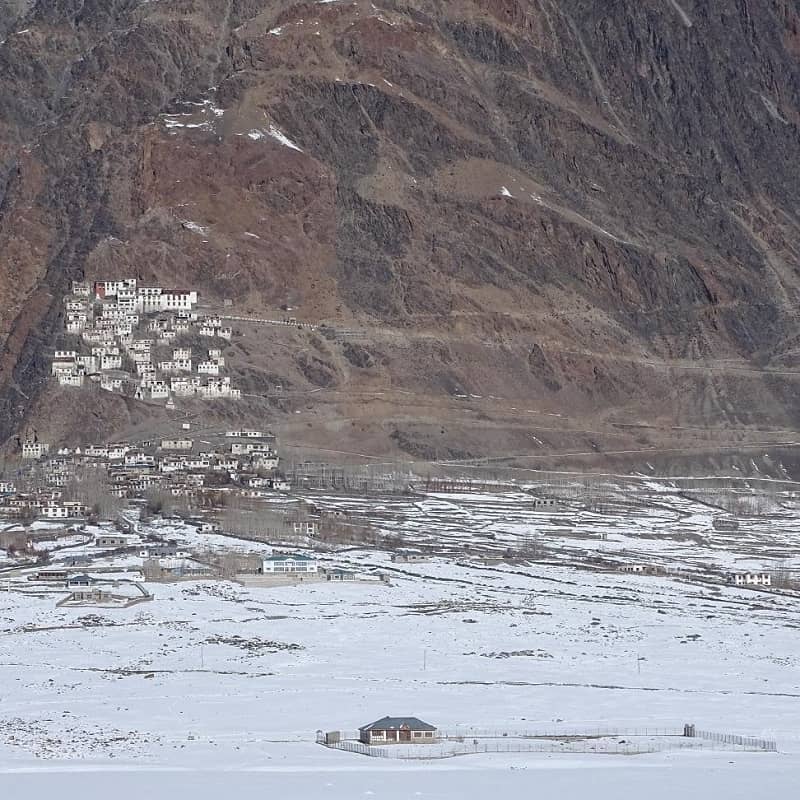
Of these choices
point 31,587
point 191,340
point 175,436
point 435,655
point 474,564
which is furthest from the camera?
point 191,340

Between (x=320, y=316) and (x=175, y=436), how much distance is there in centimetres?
2933

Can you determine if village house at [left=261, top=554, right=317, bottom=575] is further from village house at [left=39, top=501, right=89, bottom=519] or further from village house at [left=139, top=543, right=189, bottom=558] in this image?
village house at [left=39, top=501, right=89, bottom=519]

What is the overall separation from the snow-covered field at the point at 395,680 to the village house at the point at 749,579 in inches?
115

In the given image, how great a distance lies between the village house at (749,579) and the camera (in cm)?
12105

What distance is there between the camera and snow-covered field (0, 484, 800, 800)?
→ 63531mm

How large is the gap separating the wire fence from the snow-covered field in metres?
0.82

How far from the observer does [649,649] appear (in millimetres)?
91812

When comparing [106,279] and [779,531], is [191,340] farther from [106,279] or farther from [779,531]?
[779,531]

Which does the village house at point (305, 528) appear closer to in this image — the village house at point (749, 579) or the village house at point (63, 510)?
the village house at point (63, 510)

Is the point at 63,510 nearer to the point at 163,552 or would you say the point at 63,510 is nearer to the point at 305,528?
the point at 305,528

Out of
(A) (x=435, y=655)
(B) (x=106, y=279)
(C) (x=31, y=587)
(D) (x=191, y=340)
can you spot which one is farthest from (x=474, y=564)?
(B) (x=106, y=279)

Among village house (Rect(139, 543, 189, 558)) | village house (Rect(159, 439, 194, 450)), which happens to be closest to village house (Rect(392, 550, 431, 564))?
village house (Rect(139, 543, 189, 558))

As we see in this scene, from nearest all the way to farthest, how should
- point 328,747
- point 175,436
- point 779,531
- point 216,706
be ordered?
point 328,747 → point 216,706 → point 779,531 → point 175,436

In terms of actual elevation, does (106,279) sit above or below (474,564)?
above
